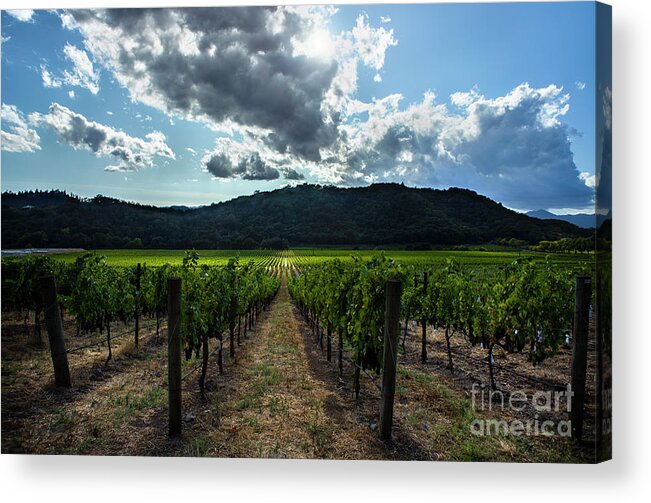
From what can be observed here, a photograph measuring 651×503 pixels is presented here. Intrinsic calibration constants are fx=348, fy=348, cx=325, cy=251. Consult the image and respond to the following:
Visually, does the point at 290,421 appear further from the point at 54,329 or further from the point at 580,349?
the point at 54,329

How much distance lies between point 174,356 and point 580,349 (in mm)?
4046

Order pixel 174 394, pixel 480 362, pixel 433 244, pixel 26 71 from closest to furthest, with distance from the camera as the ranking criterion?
pixel 174 394, pixel 26 71, pixel 433 244, pixel 480 362

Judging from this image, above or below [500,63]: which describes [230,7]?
above

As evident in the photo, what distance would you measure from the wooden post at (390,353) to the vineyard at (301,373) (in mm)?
15

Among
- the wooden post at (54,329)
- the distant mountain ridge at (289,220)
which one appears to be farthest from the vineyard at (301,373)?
the distant mountain ridge at (289,220)

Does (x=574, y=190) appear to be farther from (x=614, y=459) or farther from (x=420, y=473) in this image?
(x=420, y=473)

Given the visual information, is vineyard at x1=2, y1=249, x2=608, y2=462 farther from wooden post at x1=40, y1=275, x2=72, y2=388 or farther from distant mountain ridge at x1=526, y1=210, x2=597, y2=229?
distant mountain ridge at x1=526, y1=210, x2=597, y2=229

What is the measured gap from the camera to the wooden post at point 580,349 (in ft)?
10.8

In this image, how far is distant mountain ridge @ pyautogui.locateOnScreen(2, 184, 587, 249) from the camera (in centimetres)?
393

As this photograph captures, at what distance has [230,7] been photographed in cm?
378

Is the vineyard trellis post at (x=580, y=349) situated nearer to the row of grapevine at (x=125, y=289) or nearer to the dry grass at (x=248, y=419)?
the dry grass at (x=248, y=419)

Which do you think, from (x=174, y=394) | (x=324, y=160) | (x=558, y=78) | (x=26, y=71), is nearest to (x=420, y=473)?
(x=174, y=394)

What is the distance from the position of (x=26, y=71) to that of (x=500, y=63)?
16.9 ft

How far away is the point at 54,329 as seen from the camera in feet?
14.3
